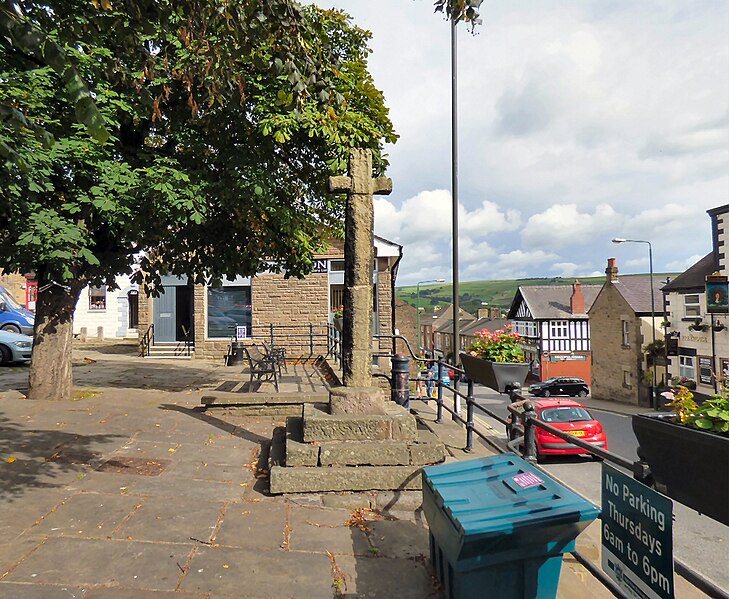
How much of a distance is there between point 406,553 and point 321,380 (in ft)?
24.7

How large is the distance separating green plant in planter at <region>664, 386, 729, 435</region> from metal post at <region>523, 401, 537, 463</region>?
144 centimetres

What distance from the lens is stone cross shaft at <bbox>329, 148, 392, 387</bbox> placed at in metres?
5.28

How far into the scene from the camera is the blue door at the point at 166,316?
19859 millimetres

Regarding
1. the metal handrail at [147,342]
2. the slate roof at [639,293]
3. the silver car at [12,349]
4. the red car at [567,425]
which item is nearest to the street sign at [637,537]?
the red car at [567,425]

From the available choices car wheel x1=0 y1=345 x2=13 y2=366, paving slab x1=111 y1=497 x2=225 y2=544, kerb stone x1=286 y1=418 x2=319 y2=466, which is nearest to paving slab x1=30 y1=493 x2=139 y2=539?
paving slab x1=111 y1=497 x2=225 y2=544

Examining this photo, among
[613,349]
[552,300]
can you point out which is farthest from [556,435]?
[552,300]

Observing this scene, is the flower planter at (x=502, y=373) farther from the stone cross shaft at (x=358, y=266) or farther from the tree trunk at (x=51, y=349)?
the tree trunk at (x=51, y=349)

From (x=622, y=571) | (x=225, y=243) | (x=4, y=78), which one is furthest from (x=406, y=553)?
(x=4, y=78)

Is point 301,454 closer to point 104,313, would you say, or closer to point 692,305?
point 692,305

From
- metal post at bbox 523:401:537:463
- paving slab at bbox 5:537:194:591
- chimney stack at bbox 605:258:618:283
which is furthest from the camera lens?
chimney stack at bbox 605:258:618:283

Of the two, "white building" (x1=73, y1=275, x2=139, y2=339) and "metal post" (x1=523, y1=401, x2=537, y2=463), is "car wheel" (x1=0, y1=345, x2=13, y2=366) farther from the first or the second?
"metal post" (x1=523, y1=401, x2=537, y2=463)

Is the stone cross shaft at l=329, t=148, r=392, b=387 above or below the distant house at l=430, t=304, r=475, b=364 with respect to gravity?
above

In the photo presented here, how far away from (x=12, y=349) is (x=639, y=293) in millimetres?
38975

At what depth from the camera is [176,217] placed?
7543 mm
